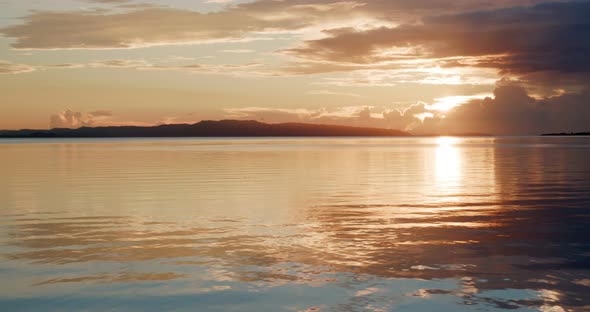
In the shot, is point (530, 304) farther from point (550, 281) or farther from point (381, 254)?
point (381, 254)

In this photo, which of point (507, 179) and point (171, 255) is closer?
point (171, 255)

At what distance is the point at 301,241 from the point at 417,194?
57.6 feet

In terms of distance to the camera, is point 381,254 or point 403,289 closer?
point 403,289

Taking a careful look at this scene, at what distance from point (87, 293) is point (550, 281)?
1122cm

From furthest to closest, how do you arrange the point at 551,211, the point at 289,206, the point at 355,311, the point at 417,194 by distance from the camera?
the point at 417,194 → the point at 289,206 → the point at 551,211 → the point at 355,311

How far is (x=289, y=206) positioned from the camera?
3059cm

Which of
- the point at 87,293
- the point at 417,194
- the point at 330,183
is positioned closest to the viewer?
the point at 87,293

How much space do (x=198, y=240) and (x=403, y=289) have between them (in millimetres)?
8818

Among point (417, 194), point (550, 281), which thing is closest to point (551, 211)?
point (417, 194)

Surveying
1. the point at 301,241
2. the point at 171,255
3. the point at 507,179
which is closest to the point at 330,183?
the point at 507,179

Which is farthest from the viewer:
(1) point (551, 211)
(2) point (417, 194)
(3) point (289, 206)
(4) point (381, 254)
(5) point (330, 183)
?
(5) point (330, 183)

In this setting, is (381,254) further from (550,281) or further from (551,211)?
(551,211)

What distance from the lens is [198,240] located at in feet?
68.8

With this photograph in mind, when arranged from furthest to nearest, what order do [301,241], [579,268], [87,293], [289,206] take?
1. [289,206]
2. [301,241]
3. [579,268]
4. [87,293]
